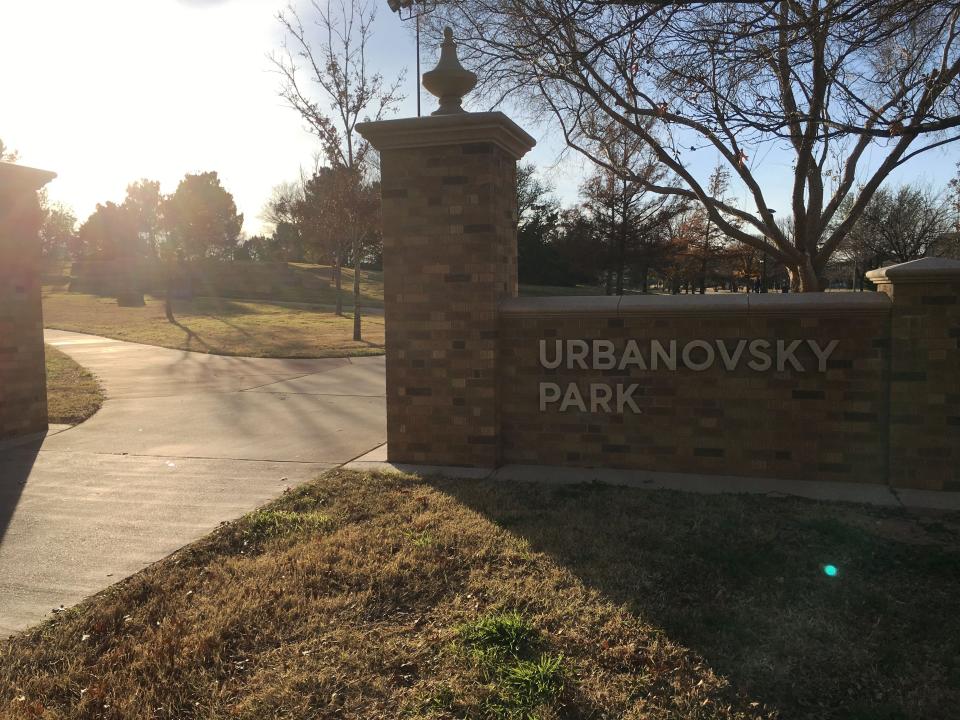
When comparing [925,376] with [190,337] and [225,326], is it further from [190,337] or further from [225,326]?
[225,326]

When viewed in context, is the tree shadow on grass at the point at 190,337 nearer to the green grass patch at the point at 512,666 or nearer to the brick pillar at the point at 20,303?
the brick pillar at the point at 20,303

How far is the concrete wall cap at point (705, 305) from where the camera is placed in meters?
5.34

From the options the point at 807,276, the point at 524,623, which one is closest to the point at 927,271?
the point at 524,623

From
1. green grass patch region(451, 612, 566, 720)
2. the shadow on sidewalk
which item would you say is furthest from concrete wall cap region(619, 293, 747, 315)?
the shadow on sidewalk

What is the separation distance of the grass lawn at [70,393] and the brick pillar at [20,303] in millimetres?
761

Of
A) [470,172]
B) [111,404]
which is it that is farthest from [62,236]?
[470,172]

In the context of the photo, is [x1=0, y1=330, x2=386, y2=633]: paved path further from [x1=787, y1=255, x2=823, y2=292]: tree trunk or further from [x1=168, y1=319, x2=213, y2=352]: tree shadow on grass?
[x1=787, y1=255, x2=823, y2=292]: tree trunk

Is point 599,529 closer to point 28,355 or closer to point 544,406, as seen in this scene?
point 544,406

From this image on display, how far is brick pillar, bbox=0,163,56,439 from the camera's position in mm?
7320

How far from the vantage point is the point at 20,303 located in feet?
24.7

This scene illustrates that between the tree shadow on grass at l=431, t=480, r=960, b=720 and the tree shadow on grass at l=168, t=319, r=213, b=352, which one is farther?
the tree shadow on grass at l=168, t=319, r=213, b=352

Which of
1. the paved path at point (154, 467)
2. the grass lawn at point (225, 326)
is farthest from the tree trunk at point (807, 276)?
the paved path at point (154, 467)

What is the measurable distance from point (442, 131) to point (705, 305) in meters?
2.50

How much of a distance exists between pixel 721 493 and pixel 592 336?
1.59 metres
